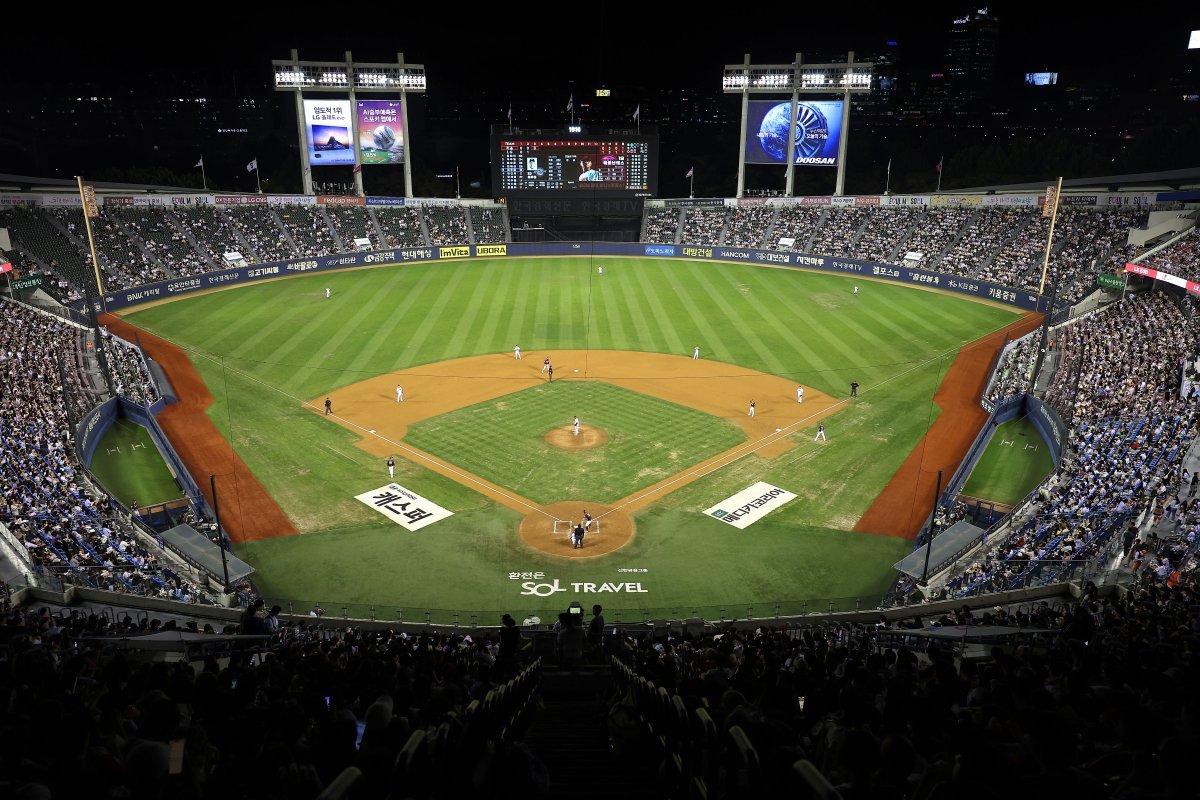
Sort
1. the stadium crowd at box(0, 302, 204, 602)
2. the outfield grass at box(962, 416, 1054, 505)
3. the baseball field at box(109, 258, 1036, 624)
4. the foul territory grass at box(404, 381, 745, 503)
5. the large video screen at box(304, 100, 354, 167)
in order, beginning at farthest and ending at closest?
the large video screen at box(304, 100, 354, 167), the foul territory grass at box(404, 381, 745, 503), the outfield grass at box(962, 416, 1054, 505), the baseball field at box(109, 258, 1036, 624), the stadium crowd at box(0, 302, 204, 602)

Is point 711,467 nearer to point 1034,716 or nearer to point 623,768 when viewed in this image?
point 623,768

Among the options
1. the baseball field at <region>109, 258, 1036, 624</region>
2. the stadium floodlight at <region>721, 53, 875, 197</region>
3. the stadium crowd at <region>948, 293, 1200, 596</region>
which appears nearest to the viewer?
the stadium crowd at <region>948, 293, 1200, 596</region>

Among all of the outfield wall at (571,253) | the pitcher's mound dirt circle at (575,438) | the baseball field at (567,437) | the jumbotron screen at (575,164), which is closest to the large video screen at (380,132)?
the outfield wall at (571,253)

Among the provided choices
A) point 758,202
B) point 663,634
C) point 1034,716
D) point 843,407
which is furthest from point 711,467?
point 758,202

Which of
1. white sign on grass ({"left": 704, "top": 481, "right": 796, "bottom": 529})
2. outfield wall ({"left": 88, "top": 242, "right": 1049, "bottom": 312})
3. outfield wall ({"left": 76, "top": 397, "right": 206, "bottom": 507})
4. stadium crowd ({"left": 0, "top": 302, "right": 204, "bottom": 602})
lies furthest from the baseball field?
stadium crowd ({"left": 0, "top": 302, "right": 204, "bottom": 602})

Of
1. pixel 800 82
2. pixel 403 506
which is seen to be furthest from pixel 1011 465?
pixel 800 82

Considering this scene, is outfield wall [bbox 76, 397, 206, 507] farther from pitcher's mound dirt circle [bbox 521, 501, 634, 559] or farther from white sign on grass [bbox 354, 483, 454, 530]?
pitcher's mound dirt circle [bbox 521, 501, 634, 559]
